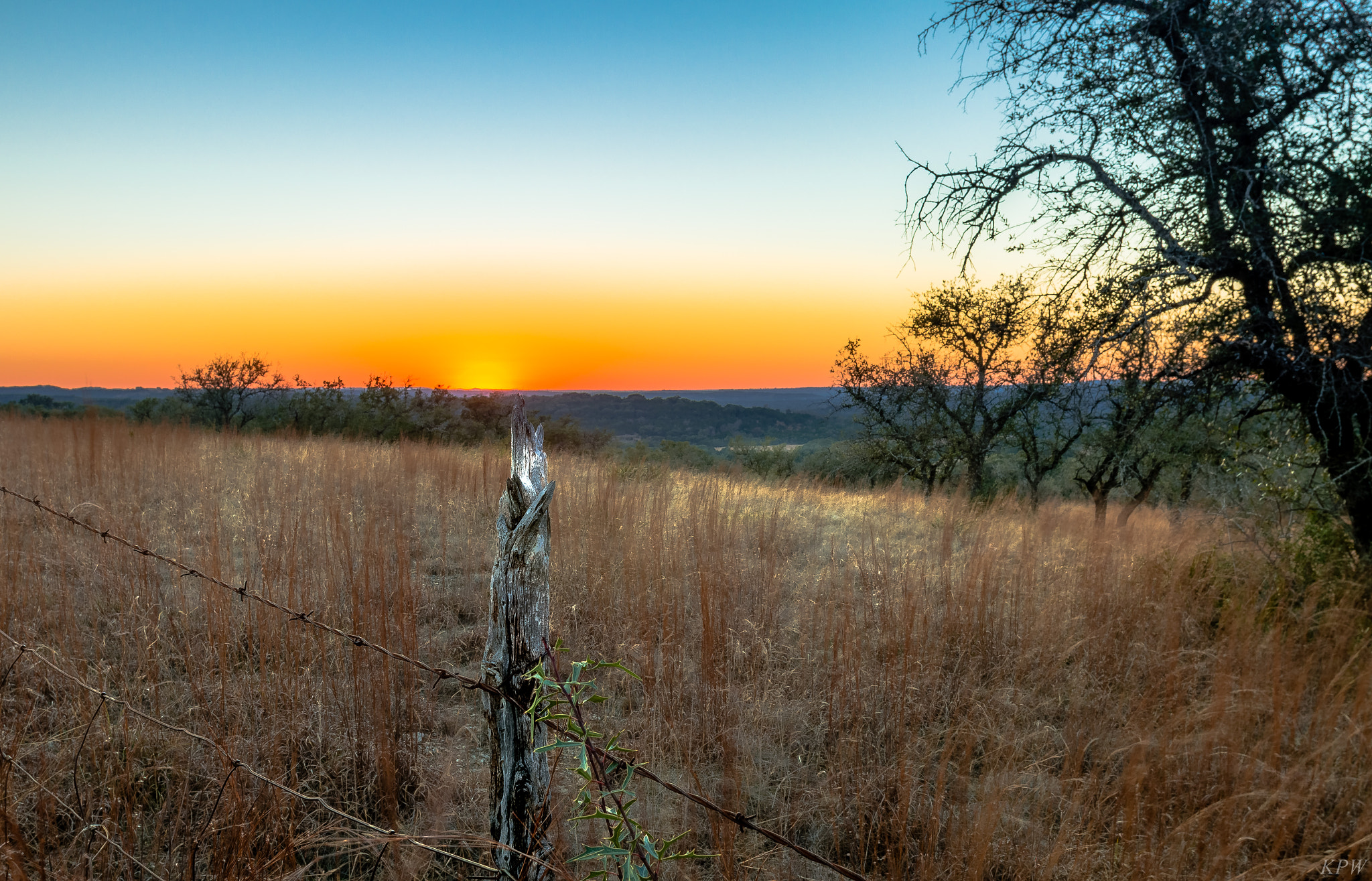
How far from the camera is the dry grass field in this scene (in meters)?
2.17

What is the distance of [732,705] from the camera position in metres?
3.14

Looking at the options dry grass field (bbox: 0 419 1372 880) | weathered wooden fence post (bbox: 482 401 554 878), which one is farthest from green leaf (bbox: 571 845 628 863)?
weathered wooden fence post (bbox: 482 401 554 878)

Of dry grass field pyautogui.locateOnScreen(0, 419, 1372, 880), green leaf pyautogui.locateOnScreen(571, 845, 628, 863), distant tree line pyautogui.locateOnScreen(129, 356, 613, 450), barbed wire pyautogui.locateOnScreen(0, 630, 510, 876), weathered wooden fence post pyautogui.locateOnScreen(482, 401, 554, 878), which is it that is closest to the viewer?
green leaf pyautogui.locateOnScreen(571, 845, 628, 863)

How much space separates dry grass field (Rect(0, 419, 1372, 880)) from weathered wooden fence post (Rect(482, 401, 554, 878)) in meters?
0.13

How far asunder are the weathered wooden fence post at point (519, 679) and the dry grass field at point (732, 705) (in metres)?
0.13

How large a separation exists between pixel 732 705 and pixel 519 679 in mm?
1991

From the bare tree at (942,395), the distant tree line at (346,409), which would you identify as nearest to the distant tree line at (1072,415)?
the bare tree at (942,395)

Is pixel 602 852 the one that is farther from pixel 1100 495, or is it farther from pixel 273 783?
pixel 1100 495

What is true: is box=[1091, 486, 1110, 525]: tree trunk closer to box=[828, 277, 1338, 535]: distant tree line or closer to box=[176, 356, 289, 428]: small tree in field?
box=[828, 277, 1338, 535]: distant tree line

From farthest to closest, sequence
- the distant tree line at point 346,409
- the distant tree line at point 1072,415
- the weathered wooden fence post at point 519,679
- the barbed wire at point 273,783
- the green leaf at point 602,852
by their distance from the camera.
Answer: the distant tree line at point 346,409, the distant tree line at point 1072,415, the weathered wooden fence post at point 519,679, the barbed wire at point 273,783, the green leaf at point 602,852

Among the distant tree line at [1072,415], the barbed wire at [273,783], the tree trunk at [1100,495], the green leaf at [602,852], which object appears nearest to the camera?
the green leaf at [602,852]

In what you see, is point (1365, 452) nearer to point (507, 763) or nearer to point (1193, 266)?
point (1193, 266)

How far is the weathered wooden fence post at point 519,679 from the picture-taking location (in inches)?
56.1

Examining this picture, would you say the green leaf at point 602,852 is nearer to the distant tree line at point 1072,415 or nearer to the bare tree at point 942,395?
the distant tree line at point 1072,415
